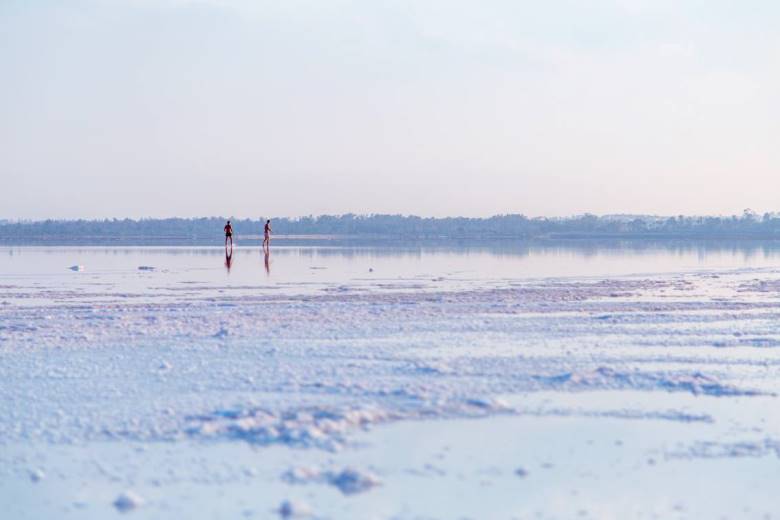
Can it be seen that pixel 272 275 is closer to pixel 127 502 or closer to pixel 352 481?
pixel 352 481

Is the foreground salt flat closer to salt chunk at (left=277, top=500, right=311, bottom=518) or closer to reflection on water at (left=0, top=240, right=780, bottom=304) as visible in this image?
salt chunk at (left=277, top=500, right=311, bottom=518)

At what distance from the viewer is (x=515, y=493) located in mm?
5438

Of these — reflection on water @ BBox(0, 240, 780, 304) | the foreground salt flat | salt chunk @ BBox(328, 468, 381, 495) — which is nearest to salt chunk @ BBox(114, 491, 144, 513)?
the foreground salt flat

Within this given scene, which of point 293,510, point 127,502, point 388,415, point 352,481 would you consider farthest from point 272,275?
point 293,510

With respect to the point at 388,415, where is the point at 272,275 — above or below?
above

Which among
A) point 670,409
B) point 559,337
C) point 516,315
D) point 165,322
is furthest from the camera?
point 516,315

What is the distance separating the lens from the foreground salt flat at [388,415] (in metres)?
5.36

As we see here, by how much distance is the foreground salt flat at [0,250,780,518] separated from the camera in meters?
5.36

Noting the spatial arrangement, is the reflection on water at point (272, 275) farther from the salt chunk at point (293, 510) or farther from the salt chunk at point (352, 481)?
A: the salt chunk at point (293, 510)

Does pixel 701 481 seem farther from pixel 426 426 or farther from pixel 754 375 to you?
pixel 754 375

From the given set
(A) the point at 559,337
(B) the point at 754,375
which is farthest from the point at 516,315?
(B) the point at 754,375

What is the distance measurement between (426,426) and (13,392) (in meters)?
3.78

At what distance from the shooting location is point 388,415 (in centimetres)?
718

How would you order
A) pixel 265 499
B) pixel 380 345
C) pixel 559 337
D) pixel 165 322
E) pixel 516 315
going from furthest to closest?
pixel 516 315 < pixel 165 322 < pixel 559 337 < pixel 380 345 < pixel 265 499
